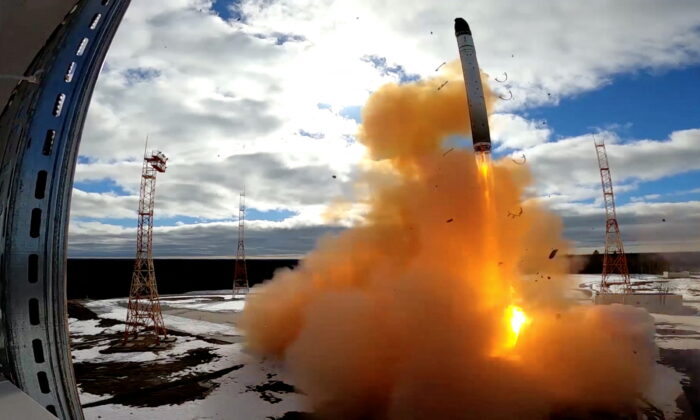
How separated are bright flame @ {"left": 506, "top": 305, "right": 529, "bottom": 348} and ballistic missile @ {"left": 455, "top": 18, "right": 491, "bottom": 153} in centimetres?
794

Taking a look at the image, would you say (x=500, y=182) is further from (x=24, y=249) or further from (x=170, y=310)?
(x=170, y=310)

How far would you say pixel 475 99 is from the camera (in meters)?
20.1

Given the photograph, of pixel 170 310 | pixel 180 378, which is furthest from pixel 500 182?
pixel 170 310

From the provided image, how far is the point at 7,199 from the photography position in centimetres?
307

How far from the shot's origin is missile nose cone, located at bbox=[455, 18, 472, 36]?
21391 millimetres

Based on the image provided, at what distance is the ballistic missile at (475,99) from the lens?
20.0 m

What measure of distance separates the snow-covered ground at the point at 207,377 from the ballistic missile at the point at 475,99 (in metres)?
12.6

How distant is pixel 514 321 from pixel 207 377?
15.6m

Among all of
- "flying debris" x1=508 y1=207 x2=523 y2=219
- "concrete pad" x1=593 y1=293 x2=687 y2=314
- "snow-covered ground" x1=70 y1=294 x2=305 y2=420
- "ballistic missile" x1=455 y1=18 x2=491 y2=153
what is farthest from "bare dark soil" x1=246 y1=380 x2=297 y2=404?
"concrete pad" x1=593 y1=293 x2=687 y2=314

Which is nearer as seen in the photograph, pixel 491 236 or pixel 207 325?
pixel 491 236

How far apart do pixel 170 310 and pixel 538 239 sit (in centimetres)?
3889

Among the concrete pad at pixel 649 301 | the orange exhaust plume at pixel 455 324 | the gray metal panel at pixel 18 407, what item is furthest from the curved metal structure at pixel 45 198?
the concrete pad at pixel 649 301

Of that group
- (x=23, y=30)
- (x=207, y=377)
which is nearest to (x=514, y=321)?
(x=207, y=377)

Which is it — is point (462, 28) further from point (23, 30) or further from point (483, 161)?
point (23, 30)
